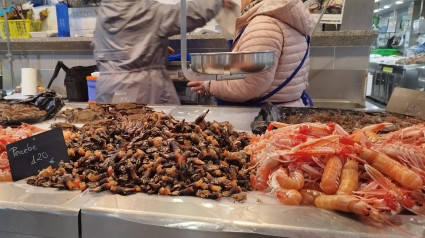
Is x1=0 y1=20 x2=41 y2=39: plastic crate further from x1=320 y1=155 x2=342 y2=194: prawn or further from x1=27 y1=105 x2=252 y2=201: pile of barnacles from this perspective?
x1=320 y1=155 x2=342 y2=194: prawn

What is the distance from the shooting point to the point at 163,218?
942 mm

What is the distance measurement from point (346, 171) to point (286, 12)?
3.97ft

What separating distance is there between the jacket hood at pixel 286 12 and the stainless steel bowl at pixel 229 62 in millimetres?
919

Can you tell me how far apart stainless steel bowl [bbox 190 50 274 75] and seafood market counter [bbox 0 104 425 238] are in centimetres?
41

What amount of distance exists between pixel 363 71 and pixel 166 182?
3.02 meters

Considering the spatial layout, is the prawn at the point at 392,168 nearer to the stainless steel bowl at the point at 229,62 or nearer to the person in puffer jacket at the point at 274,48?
the stainless steel bowl at the point at 229,62

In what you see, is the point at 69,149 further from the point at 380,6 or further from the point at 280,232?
the point at 380,6

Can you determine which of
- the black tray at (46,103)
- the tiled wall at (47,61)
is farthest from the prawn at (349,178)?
the tiled wall at (47,61)

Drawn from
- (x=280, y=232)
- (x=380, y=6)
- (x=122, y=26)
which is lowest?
(x=280, y=232)

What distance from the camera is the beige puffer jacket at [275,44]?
2.00 m

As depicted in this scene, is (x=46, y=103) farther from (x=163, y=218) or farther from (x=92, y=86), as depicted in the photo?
(x=163, y=218)

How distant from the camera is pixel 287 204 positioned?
1.00 meters

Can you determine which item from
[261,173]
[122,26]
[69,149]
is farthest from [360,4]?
[69,149]

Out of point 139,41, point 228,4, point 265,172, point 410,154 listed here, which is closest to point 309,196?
point 265,172
